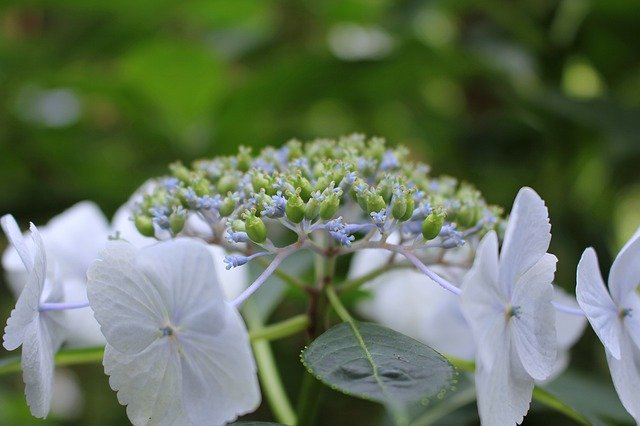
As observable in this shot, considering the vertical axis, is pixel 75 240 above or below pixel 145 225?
below

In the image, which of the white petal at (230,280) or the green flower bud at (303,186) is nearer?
the green flower bud at (303,186)

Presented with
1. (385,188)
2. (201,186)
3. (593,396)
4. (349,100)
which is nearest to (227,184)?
(201,186)

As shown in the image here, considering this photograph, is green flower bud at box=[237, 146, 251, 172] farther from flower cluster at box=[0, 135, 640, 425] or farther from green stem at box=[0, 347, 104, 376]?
green stem at box=[0, 347, 104, 376]

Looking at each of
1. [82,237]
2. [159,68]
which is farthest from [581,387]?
[159,68]

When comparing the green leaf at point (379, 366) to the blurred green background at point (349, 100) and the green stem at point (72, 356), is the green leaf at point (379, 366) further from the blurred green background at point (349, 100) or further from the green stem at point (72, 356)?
the blurred green background at point (349, 100)

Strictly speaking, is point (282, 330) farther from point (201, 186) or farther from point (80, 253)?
point (80, 253)

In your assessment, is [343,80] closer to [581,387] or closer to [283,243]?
[283,243]

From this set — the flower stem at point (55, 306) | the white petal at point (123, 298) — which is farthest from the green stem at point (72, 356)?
the white petal at point (123, 298)
